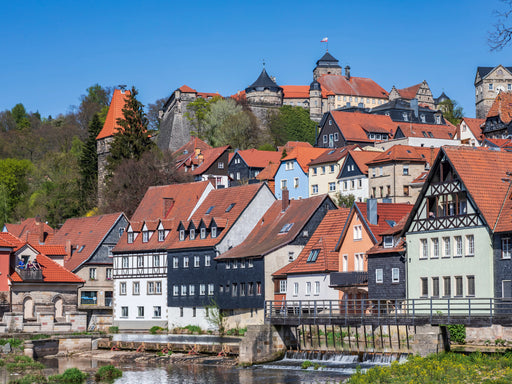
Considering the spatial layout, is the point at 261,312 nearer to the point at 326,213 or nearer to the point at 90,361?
the point at 326,213

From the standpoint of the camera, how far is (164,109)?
171 meters

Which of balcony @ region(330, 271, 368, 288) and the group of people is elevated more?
the group of people

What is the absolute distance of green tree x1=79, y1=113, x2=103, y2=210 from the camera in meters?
110

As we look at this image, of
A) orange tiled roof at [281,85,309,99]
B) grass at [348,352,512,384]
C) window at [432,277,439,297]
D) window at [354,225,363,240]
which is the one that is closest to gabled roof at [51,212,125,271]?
window at [354,225,363,240]

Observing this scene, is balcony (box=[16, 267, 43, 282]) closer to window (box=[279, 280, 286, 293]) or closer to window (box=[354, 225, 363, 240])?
window (box=[279, 280, 286, 293])

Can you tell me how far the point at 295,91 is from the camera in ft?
600

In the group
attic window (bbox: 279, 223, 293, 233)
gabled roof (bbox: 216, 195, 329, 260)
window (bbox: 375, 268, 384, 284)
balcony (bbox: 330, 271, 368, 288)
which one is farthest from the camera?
attic window (bbox: 279, 223, 293, 233)

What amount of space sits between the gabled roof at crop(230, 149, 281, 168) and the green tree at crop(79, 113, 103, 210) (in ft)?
61.2

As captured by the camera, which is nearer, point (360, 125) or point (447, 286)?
point (447, 286)

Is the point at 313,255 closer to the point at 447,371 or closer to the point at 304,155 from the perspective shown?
the point at 447,371

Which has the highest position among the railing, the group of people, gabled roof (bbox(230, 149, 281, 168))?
gabled roof (bbox(230, 149, 281, 168))

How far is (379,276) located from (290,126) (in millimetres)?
107642

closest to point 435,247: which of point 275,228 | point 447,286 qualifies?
point 447,286

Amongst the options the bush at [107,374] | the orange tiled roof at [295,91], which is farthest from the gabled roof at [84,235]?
the orange tiled roof at [295,91]
